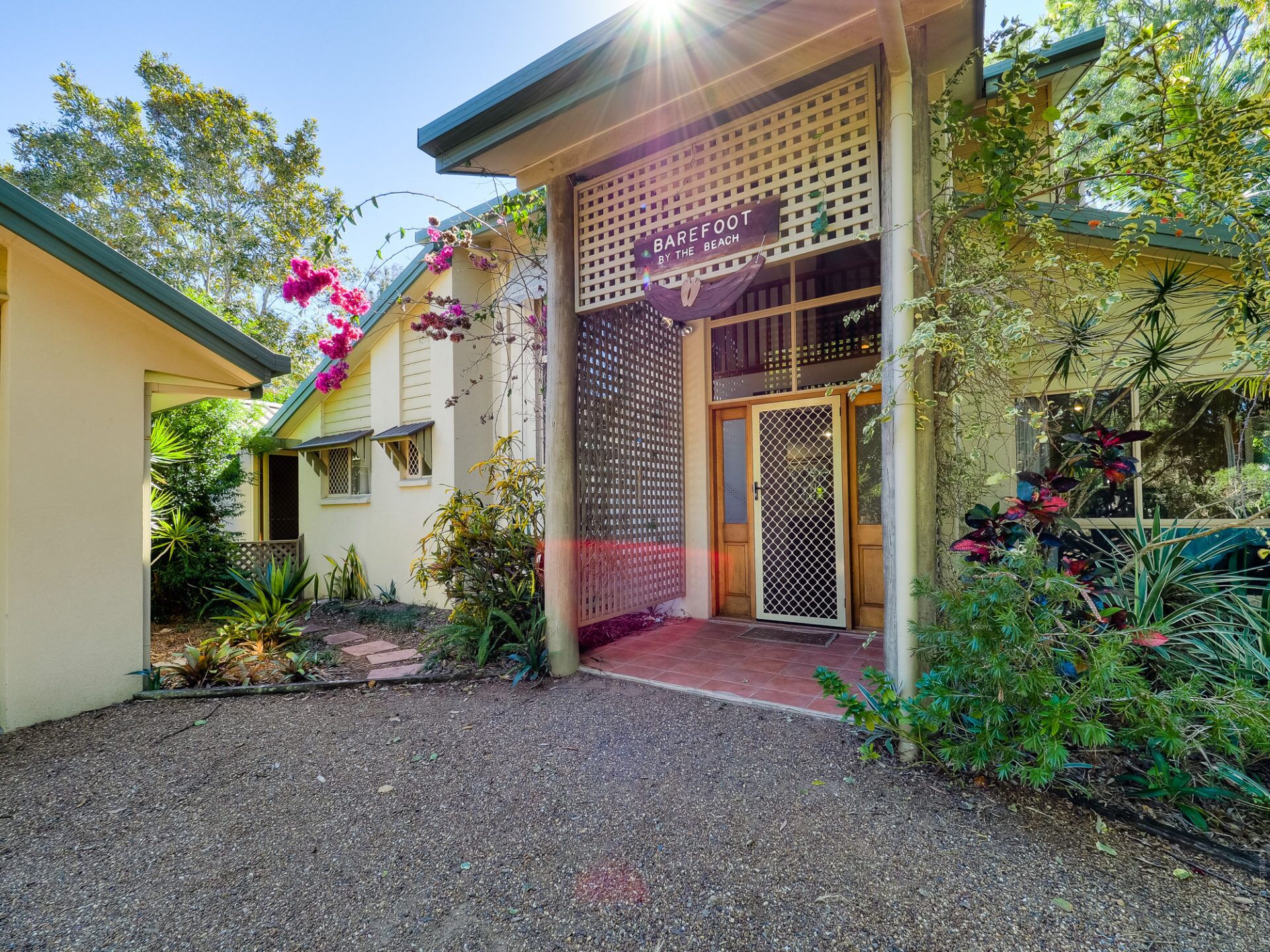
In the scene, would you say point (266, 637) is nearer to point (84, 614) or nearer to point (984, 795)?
point (84, 614)

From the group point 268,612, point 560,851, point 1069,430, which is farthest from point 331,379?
point 1069,430

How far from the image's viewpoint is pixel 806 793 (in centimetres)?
248

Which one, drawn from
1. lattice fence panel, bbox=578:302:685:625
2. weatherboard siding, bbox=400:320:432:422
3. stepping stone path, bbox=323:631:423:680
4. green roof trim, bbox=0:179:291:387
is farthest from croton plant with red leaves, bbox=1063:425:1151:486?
weatherboard siding, bbox=400:320:432:422

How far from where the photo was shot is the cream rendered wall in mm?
3482

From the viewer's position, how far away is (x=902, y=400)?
2.77 metres

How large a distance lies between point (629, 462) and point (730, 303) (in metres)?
1.98

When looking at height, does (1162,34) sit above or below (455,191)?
below

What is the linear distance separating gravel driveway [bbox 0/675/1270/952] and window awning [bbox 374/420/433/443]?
441 cm

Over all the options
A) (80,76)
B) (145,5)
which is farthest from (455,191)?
(80,76)

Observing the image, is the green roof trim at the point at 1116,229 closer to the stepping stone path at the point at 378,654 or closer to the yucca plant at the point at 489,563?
the yucca plant at the point at 489,563

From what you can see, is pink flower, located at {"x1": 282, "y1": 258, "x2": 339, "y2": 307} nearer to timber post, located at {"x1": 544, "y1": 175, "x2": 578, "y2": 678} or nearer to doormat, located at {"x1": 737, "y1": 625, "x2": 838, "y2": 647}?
timber post, located at {"x1": 544, "y1": 175, "x2": 578, "y2": 678}

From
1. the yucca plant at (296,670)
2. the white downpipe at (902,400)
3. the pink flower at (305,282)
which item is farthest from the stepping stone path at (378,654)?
the white downpipe at (902,400)

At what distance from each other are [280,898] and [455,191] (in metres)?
6.10

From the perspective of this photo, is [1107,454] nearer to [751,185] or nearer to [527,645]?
[751,185]
